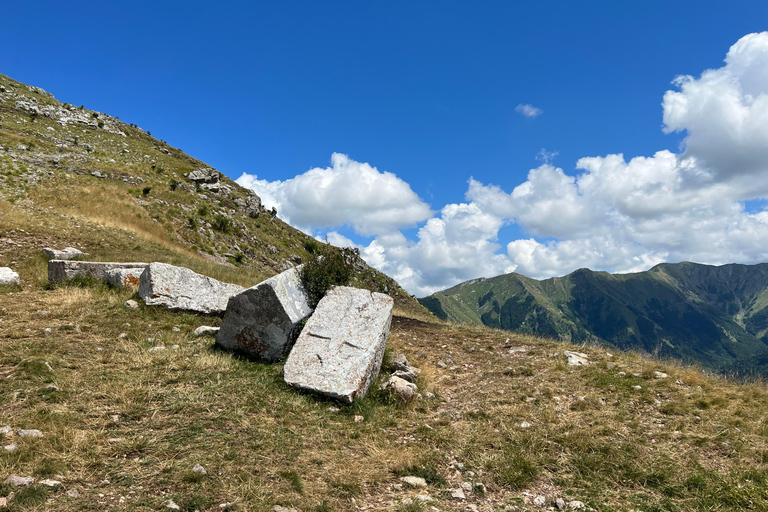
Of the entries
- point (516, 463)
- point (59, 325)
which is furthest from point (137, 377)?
point (516, 463)

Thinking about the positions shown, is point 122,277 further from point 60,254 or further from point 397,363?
point 397,363

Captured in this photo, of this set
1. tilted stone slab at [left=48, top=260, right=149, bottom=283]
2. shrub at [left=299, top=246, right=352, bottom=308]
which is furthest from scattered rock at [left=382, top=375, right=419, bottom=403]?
tilted stone slab at [left=48, top=260, right=149, bottom=283]

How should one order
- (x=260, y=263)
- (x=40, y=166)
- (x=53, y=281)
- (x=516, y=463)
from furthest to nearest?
1. (x=260, y=263)
2. (x=40, y=166)
3. (x=53, y=281)
4. (x=516, y=463)

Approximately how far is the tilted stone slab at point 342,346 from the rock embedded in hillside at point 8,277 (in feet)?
40.0

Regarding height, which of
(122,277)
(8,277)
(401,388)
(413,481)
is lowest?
(413,481)

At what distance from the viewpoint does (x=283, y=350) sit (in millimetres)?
10273

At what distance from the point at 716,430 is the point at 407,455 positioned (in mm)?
6451

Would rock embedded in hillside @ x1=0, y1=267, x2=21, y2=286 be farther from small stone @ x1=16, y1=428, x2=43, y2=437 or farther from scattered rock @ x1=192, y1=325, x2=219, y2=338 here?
small stone @ x1=16, y1=428, x2=43, y2=437

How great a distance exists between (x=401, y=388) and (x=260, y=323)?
4298mm

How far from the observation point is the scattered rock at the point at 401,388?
8.96 meters

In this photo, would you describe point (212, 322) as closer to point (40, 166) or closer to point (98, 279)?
point (98, 279)

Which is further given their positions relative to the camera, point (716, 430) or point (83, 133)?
point (83, 133)

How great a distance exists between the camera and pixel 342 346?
937cm

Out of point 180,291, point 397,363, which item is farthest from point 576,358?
point 180,291
